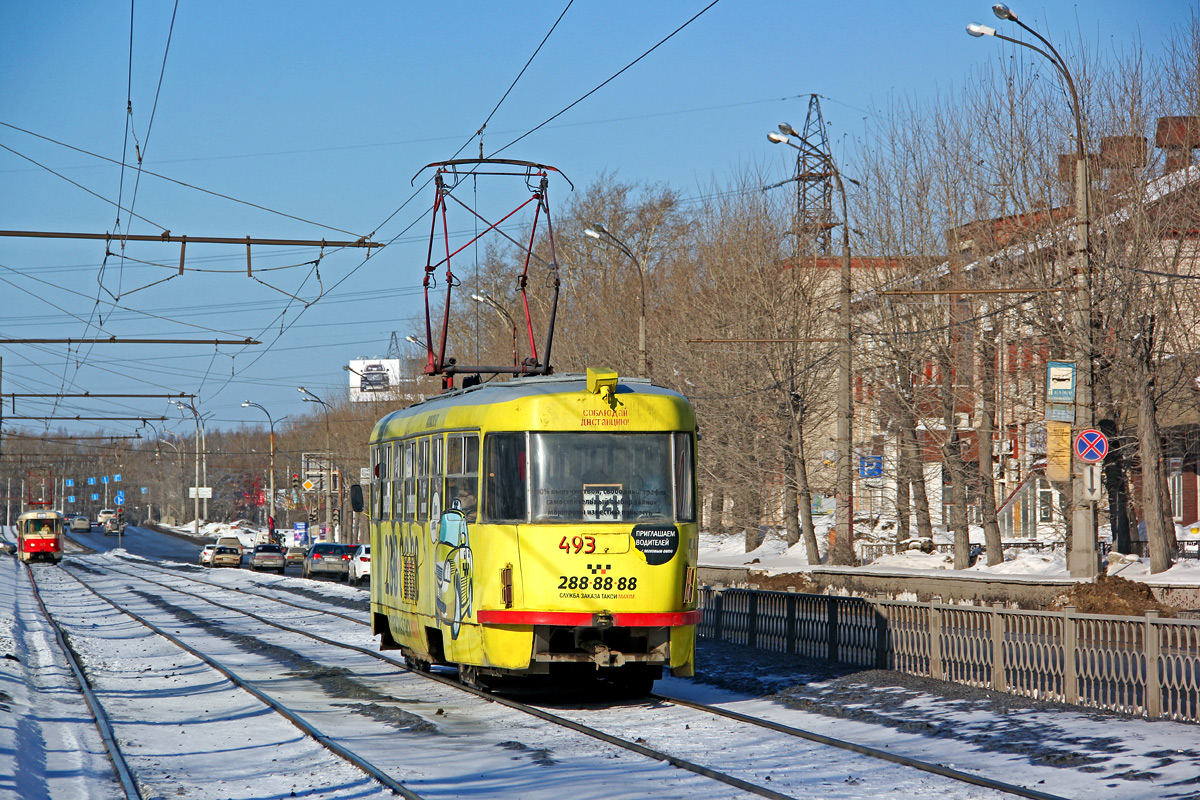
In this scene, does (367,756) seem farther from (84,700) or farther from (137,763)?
(84,700)

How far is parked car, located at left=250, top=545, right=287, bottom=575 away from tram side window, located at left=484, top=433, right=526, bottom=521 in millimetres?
48821

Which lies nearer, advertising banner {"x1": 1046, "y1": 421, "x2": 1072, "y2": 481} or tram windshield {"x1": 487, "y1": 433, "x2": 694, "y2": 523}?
tram windshield {"x1": 487, "y1": 433, "x2": 694, "y2": 523}

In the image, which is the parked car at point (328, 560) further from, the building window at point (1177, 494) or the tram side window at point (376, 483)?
the tram side window at point (376, 483)

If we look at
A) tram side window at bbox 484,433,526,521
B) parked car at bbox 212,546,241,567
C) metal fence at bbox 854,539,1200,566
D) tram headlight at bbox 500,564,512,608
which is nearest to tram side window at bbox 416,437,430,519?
tram side window at bbox 484,433,526,521

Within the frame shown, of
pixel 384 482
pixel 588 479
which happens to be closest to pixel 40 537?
pixel 384 482

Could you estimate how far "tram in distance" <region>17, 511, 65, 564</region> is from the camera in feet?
225

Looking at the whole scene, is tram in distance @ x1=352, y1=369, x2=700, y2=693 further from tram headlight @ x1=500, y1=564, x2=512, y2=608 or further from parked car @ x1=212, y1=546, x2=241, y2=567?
parked car @ x1=212, y1=546, x2=241, y2=567

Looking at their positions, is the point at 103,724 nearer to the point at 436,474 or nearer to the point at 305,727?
the point at 305,727

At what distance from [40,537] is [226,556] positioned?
11.3 meters

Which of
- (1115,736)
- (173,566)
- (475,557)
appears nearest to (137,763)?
(475,557)

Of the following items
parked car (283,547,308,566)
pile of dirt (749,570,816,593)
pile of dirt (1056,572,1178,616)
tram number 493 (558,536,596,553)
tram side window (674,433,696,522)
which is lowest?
parked car (283,547,308,566)

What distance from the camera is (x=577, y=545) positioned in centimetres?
1264

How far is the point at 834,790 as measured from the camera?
8.75m

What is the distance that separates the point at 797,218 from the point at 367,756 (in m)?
31.5
